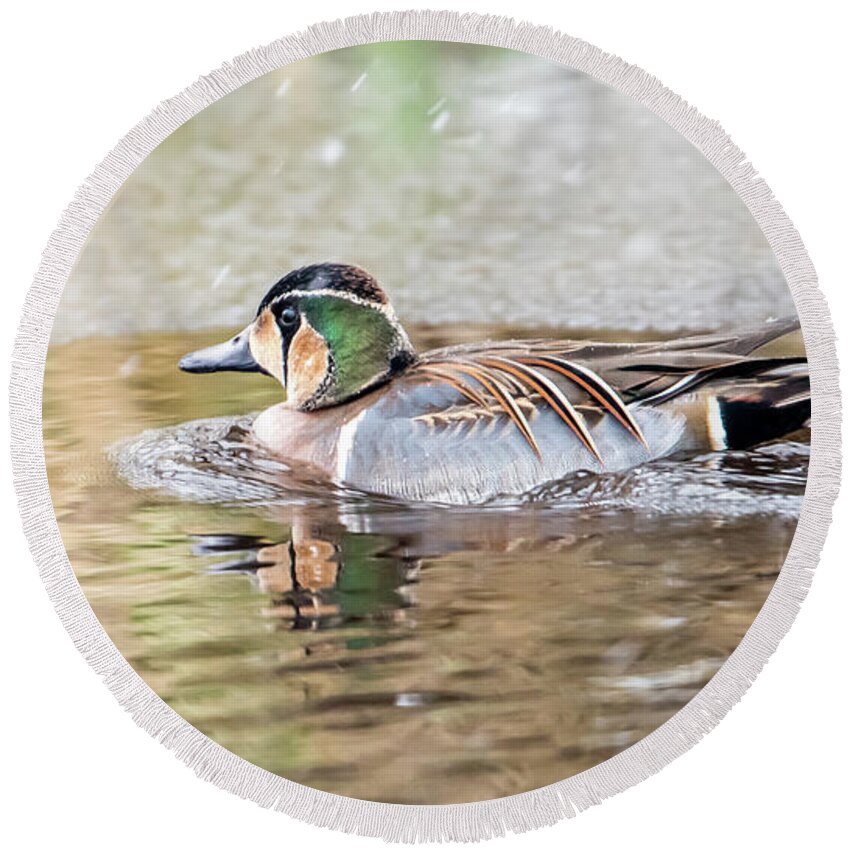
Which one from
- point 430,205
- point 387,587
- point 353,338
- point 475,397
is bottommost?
point 387,587

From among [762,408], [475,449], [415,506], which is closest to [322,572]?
[415,506]

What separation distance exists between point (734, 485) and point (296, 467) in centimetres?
60

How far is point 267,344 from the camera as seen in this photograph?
6.44 ft

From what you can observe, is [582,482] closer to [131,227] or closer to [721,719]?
[721,719]

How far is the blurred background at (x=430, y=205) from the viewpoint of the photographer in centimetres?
195

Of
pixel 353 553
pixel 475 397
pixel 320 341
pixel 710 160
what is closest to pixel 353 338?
pixel 320 341

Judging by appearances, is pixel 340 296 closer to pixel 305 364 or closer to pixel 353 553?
pixel 305 364

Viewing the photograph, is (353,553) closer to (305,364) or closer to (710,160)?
(305,364)

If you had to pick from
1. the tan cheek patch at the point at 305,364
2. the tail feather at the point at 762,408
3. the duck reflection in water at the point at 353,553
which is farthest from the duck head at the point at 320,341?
the tail feather at the point at 762,408

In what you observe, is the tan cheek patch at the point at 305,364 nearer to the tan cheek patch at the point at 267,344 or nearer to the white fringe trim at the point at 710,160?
the tan cheek patch at the point at 267,344

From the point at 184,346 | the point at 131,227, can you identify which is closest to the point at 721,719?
the point at 184,346

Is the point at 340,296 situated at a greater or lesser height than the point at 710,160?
lesser

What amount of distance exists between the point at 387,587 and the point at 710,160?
73 cm

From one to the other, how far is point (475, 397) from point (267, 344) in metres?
0.30
